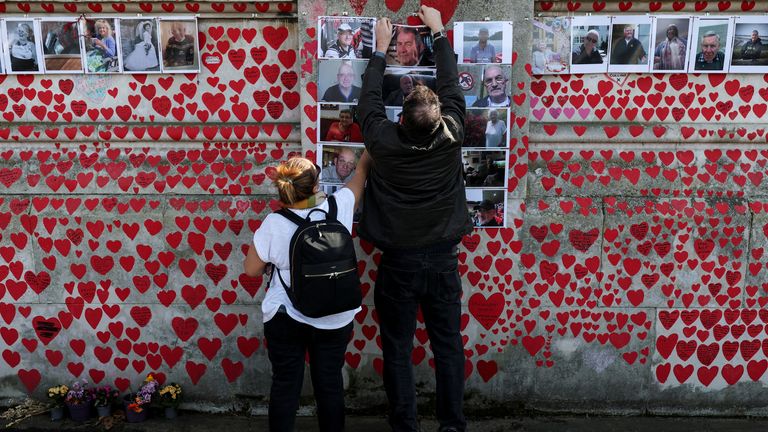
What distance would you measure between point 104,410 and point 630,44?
13.2ft

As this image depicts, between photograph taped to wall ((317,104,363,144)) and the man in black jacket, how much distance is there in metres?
0.37

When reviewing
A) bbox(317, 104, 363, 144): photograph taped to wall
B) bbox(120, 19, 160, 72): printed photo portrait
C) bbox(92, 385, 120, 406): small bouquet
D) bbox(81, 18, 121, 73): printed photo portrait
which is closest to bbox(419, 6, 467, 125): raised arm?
bbox(317, 104, 363, 144): photograph taped to wall

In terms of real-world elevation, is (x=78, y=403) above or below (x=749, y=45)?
below

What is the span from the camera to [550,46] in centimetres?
395

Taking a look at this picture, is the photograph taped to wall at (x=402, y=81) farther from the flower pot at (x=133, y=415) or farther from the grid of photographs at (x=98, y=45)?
the flower pot at (x=133, y=415)

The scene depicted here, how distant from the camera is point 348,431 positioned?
13.3 ft

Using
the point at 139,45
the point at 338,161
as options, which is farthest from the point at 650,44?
the point at 139,45

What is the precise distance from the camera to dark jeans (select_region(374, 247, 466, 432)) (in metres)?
3.52

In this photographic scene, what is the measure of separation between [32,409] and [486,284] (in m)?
3.10

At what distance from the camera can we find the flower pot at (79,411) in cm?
411

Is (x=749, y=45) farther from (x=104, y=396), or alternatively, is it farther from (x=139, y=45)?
(x=104, y=396)

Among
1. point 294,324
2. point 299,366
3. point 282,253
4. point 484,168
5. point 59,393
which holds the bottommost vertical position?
point 59,393

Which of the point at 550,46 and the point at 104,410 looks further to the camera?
the point at 104,410

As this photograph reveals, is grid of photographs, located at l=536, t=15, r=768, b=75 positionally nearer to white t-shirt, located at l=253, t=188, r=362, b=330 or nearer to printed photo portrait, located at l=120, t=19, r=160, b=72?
white t-shirt, located at l=253, t=188, r=362, b=330
